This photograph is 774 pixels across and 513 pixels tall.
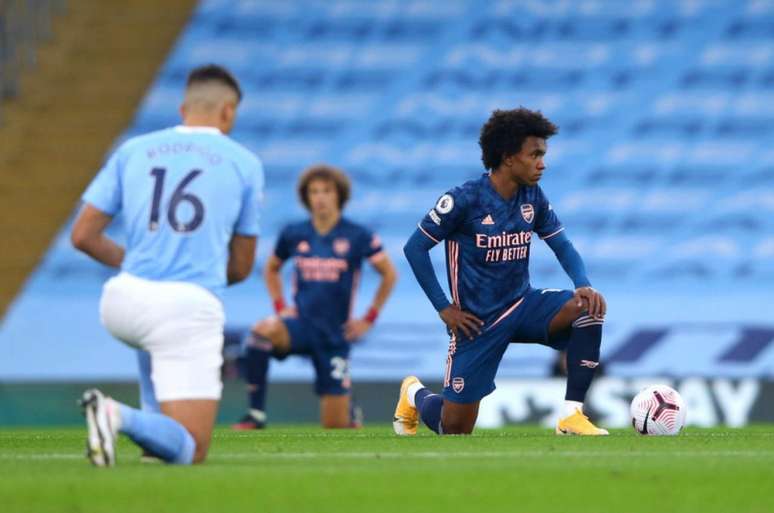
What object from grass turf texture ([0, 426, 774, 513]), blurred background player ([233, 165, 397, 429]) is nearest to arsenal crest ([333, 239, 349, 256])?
blurred background player ([233, 165, 397, 429])

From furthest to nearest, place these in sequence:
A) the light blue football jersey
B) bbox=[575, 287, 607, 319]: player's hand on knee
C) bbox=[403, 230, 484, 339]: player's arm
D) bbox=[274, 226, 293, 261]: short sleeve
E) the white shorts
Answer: bbox=[274, 226, 293, 261]: short sleeve
bbox=[403, 230, 484, 339]: player's arm
bbox=[575, 287, 607, 319]: player's hand on knee
the light blue football jersey
the white shorts

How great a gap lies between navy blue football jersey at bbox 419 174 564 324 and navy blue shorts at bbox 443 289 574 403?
0.07 meters

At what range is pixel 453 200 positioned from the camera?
9.03m

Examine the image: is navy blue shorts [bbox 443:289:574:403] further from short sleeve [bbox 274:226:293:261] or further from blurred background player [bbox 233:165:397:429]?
short sleeve [bbox 274:226:293:261]

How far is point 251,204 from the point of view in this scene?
6734 mm

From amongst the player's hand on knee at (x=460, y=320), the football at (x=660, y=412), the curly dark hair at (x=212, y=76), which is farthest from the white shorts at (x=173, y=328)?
the football at (x=660, y=412)

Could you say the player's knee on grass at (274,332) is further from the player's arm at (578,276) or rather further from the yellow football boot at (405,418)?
the player's arm at (578,276)

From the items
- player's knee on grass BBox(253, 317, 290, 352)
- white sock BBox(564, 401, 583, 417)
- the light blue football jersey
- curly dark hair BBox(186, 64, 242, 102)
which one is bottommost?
white sock BBox(564, 401, 583, 417)

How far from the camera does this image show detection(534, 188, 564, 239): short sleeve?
30.6ft

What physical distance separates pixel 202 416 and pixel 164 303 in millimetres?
463

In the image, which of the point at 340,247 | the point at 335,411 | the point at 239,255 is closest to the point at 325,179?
the point at 340,247

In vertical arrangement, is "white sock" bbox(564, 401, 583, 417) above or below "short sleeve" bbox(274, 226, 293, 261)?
below

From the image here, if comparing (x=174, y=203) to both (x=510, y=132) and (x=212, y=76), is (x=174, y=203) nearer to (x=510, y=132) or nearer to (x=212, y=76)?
(x=212, y=76)

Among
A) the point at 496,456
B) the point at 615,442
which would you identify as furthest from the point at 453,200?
the point at 496,456
